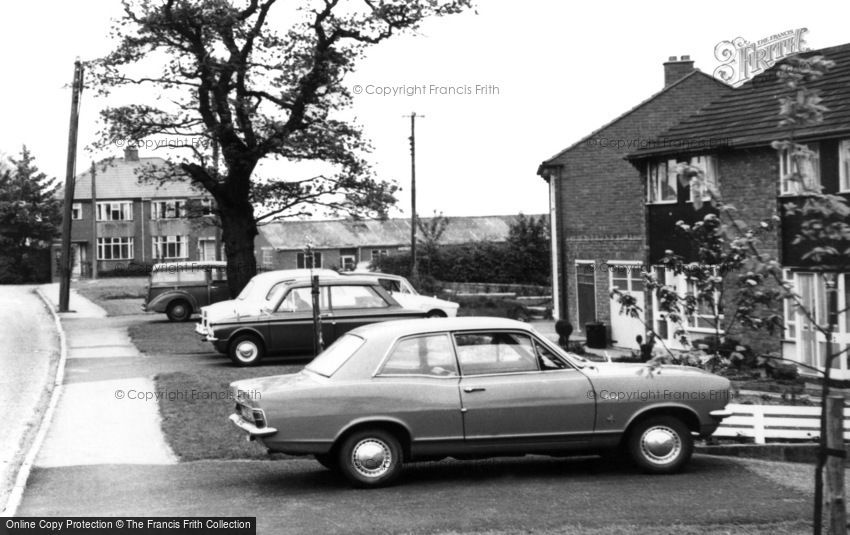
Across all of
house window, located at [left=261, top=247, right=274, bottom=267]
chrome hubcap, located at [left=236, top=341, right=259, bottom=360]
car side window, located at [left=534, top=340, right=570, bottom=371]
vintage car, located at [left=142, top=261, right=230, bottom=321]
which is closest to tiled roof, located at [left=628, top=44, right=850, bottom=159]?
chrome hubcap, located at [left=236, top=341, right=259, bottom=360]

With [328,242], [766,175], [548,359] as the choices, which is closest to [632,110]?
[766,175]

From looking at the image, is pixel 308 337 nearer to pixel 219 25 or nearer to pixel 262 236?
pixel 219 25

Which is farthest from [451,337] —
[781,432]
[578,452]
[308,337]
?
[308,337]

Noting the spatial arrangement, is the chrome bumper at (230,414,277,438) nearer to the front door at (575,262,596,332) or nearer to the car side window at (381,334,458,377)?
the car side window at (381,334,458,377)

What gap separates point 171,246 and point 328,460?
68.3m

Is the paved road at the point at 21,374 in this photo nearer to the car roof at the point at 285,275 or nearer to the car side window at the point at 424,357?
the car side window at the point at 424,357

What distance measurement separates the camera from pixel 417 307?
928 inches

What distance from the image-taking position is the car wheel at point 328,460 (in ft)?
33.0

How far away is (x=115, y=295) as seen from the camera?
45281mm

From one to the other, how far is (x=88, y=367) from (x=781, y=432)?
1368cm

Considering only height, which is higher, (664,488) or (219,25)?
(219,25)

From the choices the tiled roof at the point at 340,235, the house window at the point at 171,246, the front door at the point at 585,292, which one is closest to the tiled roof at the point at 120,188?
the house window at the point at 171,246

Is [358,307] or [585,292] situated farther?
[585,292]

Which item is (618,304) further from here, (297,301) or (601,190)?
(297,301)
